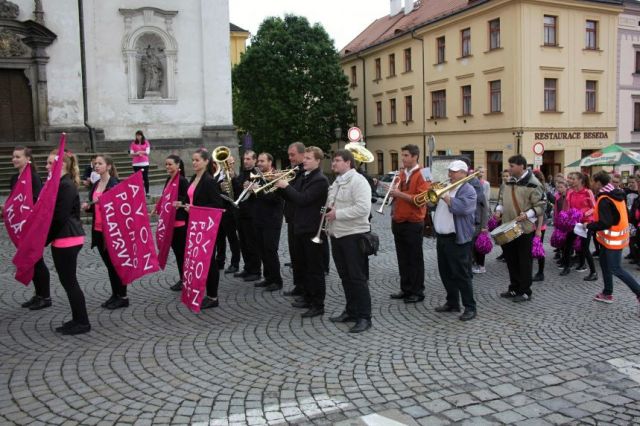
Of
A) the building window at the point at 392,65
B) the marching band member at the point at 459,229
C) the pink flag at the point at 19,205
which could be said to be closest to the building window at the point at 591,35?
the building window at the point at 392,65

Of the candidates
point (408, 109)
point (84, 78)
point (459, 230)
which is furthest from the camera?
point (408, 109)

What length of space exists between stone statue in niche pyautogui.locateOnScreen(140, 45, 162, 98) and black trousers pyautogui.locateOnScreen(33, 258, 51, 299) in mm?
17377

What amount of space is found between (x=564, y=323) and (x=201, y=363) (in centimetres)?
405

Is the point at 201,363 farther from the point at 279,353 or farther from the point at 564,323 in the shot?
the point at 564,323

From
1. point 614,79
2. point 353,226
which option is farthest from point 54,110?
point 614,79

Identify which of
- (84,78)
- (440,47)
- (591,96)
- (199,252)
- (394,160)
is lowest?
(199,252)

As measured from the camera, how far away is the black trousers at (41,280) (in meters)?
7.44

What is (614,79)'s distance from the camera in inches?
1377

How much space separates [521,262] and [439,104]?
3162cm

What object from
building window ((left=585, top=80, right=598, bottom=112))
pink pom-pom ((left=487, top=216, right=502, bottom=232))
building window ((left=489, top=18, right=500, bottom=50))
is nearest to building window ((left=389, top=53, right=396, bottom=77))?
building window ((left=489, top=18, right=500, bottom=50))

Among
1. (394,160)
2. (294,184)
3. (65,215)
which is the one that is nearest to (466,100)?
(394,160)

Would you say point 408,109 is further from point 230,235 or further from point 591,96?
point 230,235

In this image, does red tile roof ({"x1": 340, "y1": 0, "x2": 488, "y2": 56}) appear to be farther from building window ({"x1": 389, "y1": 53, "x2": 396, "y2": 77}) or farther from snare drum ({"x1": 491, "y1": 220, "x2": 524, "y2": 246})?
snare drum ({"x1": 491, "y1": 220, "x2": 524, "y2": 246})

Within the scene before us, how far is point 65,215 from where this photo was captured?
20.6 ft
